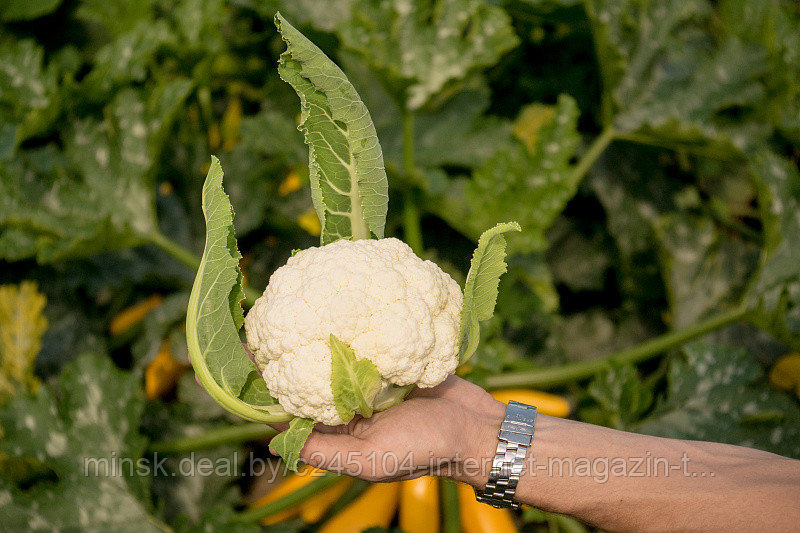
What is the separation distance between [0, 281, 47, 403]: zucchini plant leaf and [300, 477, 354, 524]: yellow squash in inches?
33.2

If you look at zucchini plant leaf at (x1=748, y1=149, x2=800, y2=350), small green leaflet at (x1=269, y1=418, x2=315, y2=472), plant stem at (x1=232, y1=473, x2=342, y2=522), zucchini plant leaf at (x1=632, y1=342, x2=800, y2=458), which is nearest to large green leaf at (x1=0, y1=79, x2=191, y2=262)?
plant stem at (x1=232, y1=473, x2=342, y2=522)

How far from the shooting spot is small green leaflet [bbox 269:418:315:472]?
0.99 m

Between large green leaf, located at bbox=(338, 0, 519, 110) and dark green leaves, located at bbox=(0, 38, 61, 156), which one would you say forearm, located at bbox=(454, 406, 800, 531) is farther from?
dark green leaves, located at bbox=(0, 38, 61, 156)

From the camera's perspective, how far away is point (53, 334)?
193 centimetres

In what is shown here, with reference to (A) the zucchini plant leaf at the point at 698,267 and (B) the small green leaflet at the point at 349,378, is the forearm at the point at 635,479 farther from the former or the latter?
(A) the zucchini plant leaf at the point at 698,267

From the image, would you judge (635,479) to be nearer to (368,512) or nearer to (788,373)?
(368,512)

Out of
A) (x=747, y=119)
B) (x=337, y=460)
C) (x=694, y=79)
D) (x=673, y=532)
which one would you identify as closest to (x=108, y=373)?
(x=337, y=460)

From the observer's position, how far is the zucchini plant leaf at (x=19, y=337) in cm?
171

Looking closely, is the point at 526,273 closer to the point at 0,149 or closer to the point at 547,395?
the point at 547,395

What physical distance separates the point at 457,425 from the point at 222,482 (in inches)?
42.3

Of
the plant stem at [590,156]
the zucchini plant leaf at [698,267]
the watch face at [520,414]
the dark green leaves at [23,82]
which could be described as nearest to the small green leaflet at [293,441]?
the watch face at [520,414]

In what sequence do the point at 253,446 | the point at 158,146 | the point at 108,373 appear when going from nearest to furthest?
1. the point at 108,373
2. the point at 158,146
3. the point at 253,446

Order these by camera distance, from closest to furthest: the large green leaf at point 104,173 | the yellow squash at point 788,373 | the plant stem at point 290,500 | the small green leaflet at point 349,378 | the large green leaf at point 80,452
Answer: the small green leaflet at point 349,378 → the large green leaf at point 80,452 → the plant stem at point 290,500 → the large green leaf at point 104,173 → the yellow squash at point 788,373

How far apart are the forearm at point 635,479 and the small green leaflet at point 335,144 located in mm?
449
